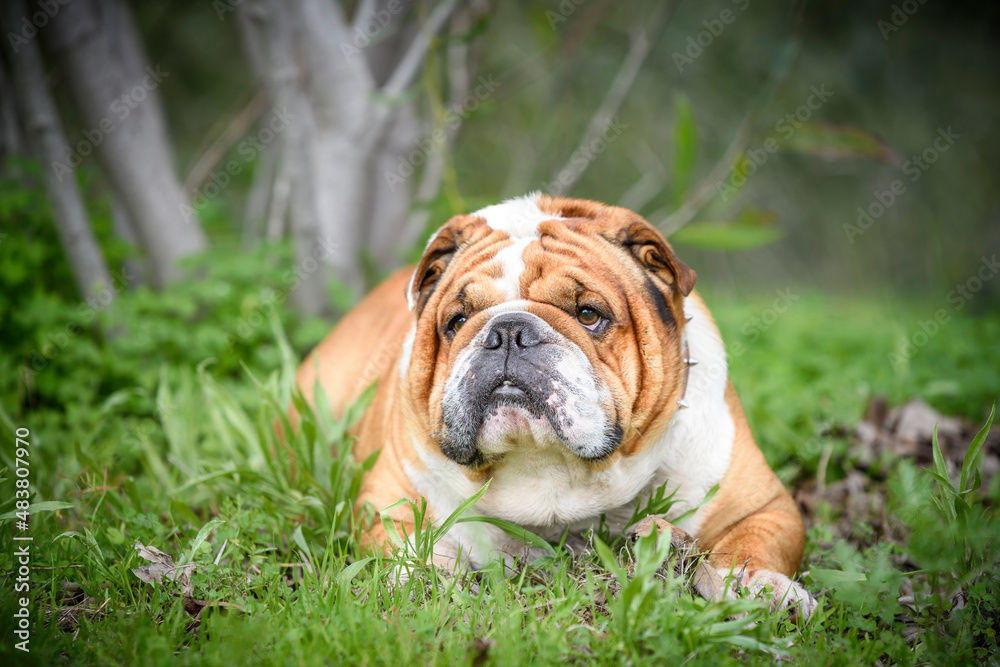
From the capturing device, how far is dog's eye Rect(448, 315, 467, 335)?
2.95 meters

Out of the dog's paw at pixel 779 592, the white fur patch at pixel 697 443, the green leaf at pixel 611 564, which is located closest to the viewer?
the green leaf at pixel 611 564

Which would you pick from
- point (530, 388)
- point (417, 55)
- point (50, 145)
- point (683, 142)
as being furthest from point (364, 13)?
point (530, 388)

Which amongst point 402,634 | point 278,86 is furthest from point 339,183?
point 402,634

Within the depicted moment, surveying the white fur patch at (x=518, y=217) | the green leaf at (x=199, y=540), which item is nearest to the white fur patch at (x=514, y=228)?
the white fur patch at (x=518, y=217)

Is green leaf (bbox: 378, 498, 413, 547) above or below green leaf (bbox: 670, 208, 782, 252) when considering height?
below

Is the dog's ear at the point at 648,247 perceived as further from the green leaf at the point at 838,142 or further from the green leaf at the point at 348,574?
the green leaf at the point at 838,142

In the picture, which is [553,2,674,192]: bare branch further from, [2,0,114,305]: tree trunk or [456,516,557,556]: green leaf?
[456,516,557,556]: green leaf

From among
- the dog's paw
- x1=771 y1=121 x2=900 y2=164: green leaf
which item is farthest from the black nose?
x1=771 y1=121 x2=900 y2=164: green leaf

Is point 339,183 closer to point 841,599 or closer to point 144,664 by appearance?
point 144,664

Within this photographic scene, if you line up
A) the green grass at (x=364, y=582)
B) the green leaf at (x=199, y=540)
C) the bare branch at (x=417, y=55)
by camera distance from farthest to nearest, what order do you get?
the bare branch at (x=417, y=55)
the green leaf at (x=199, y=540)
the green grass at (x=364, y=582)

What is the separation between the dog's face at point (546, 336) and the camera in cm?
260

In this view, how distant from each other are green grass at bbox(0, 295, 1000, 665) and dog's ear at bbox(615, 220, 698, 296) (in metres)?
1.15

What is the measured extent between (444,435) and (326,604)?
2.41 feet

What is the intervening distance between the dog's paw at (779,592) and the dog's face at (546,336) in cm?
64
